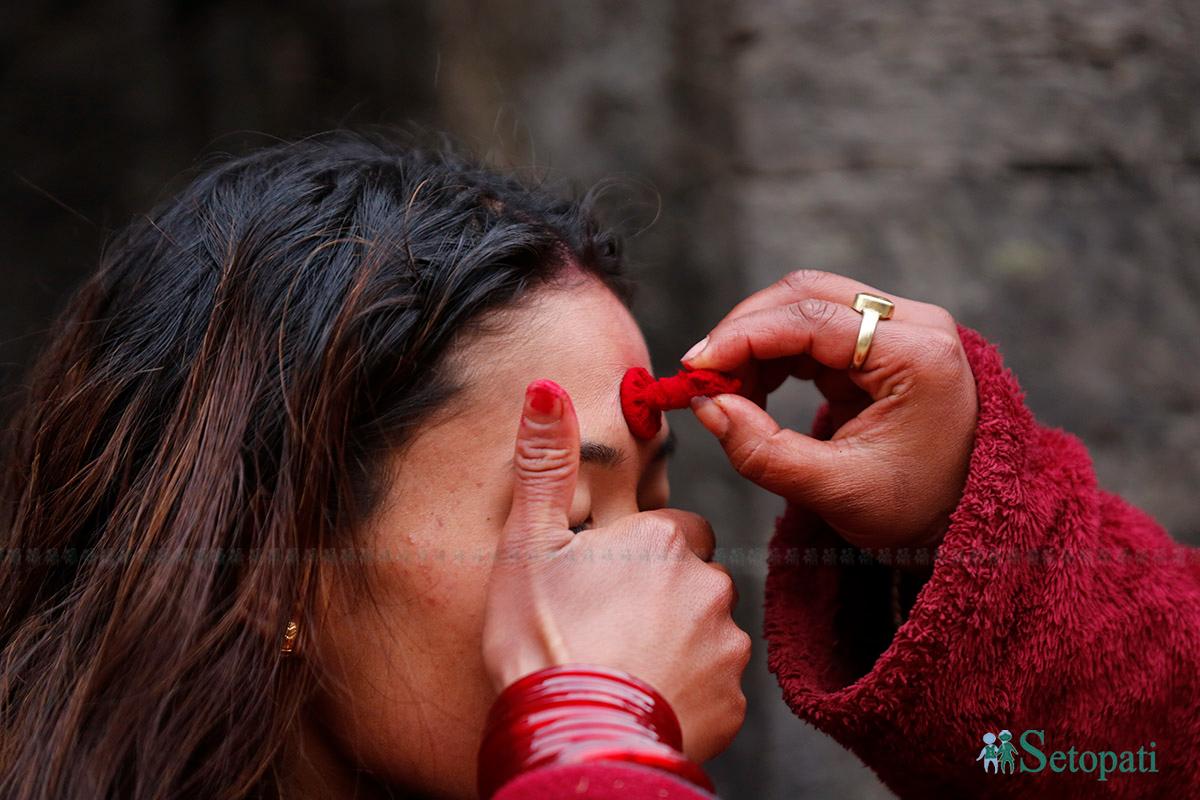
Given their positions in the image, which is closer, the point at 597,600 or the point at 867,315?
the point at 597,600

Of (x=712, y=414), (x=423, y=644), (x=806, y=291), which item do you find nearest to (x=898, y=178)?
(x=806, y=291)

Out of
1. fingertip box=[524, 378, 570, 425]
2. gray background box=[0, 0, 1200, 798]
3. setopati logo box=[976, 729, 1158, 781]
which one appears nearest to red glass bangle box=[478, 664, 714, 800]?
fingertip box=[524, 378, 570, 425]

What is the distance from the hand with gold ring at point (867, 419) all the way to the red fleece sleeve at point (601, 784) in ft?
1.16

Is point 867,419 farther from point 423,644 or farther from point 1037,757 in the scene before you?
point 423,644

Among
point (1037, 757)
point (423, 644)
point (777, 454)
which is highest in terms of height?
point (777, 454)

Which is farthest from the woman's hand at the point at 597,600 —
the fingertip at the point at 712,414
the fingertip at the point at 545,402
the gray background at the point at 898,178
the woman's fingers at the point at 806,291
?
the gray background at the point at 898,178

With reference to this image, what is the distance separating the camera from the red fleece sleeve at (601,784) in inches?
30.3

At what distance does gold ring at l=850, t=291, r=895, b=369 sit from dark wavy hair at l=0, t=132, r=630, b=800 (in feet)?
1.10

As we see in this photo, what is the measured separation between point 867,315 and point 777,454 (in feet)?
0.57

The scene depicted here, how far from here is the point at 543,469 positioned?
0.96 meters

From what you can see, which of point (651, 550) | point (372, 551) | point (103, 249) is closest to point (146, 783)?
point (372, 551)

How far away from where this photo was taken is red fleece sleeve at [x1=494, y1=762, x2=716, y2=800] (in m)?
0.77

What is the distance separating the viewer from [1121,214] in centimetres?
162

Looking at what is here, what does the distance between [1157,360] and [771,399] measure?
0.60 meters
